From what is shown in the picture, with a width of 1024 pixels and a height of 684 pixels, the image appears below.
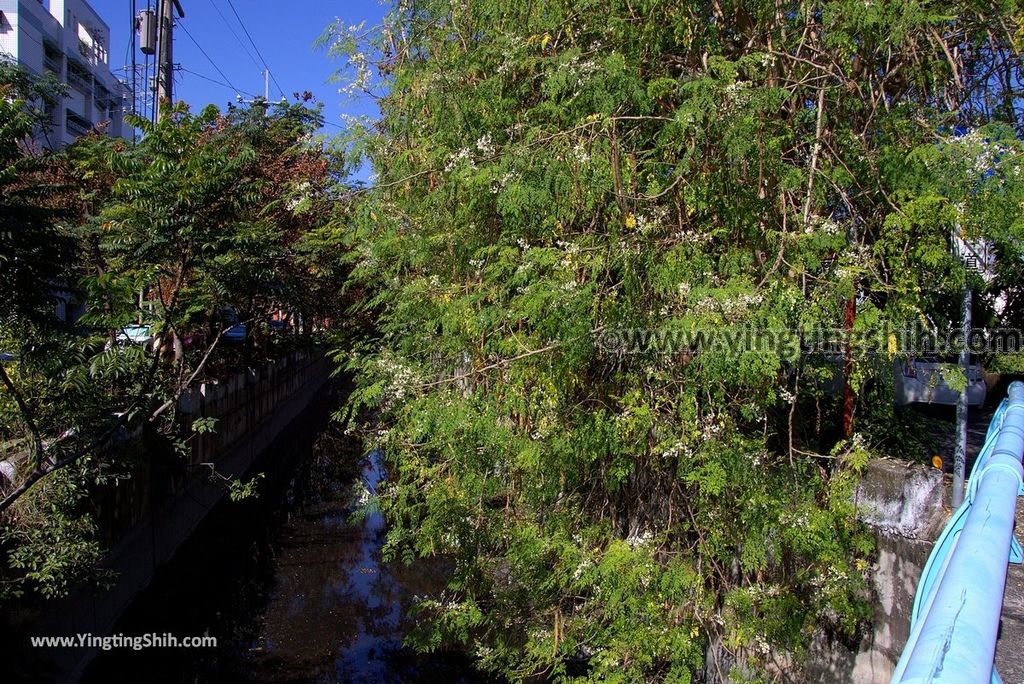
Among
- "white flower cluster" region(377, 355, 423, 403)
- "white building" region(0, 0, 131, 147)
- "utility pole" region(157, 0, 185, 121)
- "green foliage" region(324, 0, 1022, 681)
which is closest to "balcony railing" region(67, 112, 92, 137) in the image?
"white building" region(0, 0, 131, 147)

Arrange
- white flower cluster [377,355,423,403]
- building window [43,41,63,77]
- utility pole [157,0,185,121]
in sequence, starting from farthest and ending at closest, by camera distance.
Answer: building window [43,41,63,77] → utility pole [157,0,185,121] → white flower cluster [377,355,423,403]

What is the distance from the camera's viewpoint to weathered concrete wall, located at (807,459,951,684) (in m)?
4.59

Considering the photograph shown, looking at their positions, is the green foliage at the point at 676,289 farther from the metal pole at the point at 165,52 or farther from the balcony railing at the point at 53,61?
the balcony railing at the point at 53,61

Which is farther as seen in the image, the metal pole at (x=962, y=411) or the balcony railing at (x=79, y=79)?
the balcony railing at (x=79, y=79)

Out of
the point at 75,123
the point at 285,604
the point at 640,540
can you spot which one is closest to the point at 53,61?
the point at 75,123

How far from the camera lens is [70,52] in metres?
32.1

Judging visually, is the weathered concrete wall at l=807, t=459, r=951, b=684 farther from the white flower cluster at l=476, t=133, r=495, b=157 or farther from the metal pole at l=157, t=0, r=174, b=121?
the metal pole at l=157, t=0, r=174, b=121

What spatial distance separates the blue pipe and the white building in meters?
27.0

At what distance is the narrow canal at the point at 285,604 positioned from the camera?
25.5 feet

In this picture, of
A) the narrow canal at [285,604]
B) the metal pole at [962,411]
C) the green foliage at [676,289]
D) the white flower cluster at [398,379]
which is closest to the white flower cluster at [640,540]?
the green foliage at [676,289]

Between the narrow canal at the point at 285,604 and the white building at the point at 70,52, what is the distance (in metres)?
17.4

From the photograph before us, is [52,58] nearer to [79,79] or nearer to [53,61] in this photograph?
[53,61]

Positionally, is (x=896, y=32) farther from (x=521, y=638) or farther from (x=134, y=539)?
(x=134, y=539)

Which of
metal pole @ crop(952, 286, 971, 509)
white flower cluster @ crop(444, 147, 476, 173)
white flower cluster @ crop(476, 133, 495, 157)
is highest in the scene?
white flower cluster @ crop(476, 133, 495, 157)
